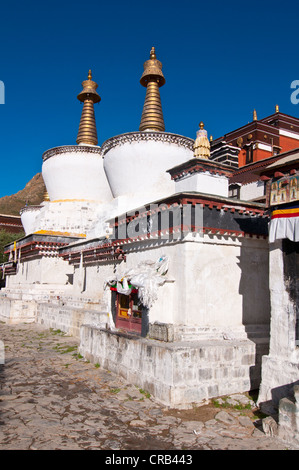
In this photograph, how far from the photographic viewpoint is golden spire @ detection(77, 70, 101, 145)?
25922mm

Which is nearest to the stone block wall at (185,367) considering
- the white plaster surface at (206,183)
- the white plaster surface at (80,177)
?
the white plaster surface at (206,183)

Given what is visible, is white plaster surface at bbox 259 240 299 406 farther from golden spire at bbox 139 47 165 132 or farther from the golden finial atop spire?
the golden finial atop spire

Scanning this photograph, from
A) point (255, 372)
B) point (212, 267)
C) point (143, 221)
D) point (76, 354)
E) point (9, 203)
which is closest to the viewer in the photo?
point (255, 372)

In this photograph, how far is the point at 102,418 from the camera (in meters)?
6.58

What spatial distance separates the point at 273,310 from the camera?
715 cm

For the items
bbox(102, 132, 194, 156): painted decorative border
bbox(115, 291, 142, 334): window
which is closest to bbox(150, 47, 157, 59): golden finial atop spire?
→ bbox(102, 132, 194, 156): painted decorative border

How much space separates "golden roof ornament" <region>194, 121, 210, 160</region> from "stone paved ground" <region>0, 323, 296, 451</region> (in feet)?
21.6

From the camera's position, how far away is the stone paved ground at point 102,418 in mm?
5629

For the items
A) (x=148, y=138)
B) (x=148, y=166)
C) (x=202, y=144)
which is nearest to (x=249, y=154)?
(x=148, y=138)

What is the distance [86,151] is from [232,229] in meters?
16.3

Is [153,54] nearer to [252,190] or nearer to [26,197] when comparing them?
[252,190]

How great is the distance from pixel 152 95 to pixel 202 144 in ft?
32.9

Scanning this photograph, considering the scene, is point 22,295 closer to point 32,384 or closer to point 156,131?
point 156,131

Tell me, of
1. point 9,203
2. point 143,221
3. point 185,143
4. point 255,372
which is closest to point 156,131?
point 185,143
